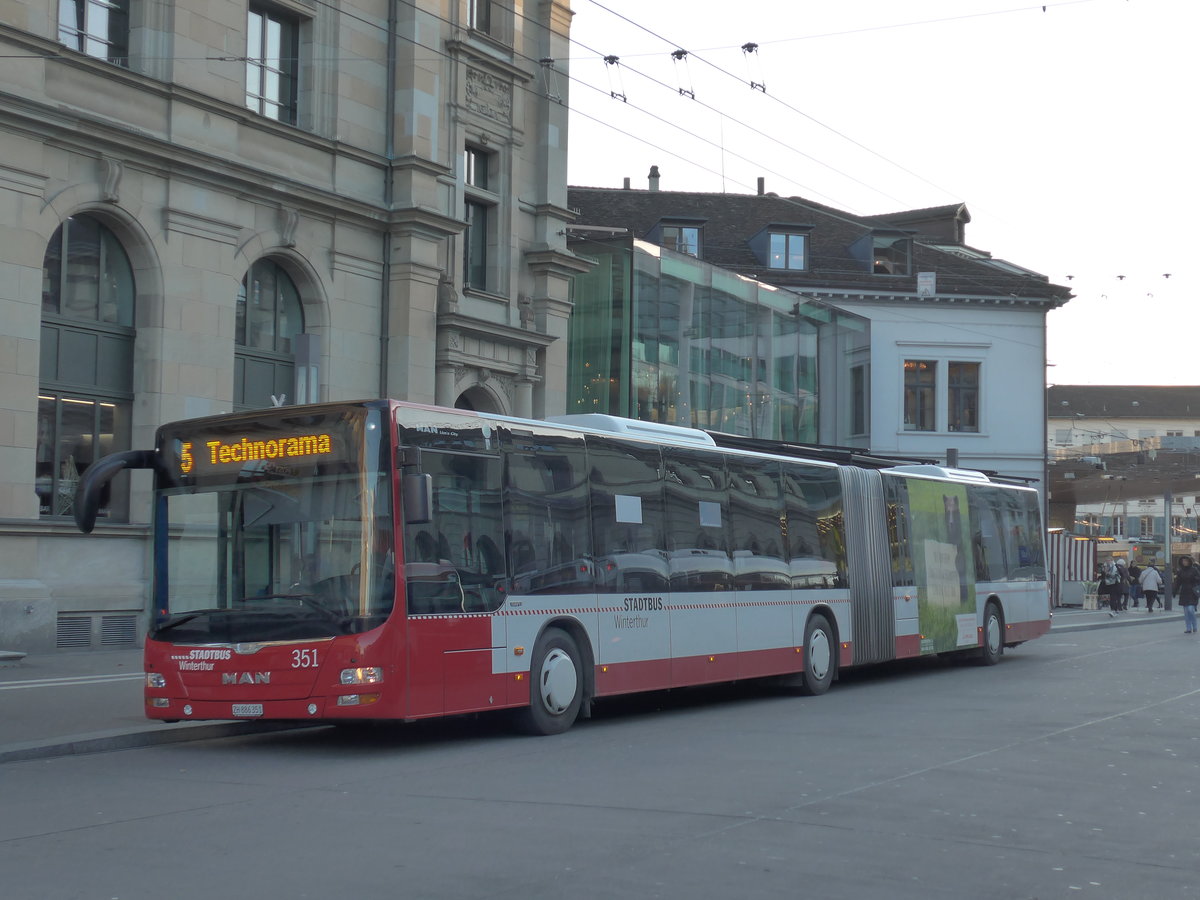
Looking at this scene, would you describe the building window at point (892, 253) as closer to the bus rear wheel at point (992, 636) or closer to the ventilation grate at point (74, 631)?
the bus rear wheel at point (992, 636)

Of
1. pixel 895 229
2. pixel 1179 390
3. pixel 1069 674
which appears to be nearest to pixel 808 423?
pixel 895 229

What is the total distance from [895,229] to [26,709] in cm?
4239

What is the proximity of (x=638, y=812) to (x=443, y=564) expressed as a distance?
3775 millimetres

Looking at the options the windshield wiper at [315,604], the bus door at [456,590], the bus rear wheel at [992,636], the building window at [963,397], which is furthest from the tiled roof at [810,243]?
the windshield wiper at [315,604]

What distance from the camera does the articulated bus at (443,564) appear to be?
11.2 metres

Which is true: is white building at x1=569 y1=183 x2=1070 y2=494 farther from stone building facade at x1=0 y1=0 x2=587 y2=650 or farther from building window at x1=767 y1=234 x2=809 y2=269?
stone building facade at x1=0 y1=0 x2=587 y2=650

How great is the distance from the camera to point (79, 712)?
13.4 metres

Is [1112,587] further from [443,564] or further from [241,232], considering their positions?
[443,564]

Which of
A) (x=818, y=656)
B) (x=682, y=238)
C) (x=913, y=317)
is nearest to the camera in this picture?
(x=818, y=656)

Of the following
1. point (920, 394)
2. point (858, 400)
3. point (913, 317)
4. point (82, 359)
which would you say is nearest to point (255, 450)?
point (82, 359)

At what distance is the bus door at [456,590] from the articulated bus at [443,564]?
2 centimetres

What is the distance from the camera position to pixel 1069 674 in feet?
66.1

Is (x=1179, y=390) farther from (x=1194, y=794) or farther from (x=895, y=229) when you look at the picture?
(x=1194, y=794)

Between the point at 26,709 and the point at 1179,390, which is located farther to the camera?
the point at 1179,390
